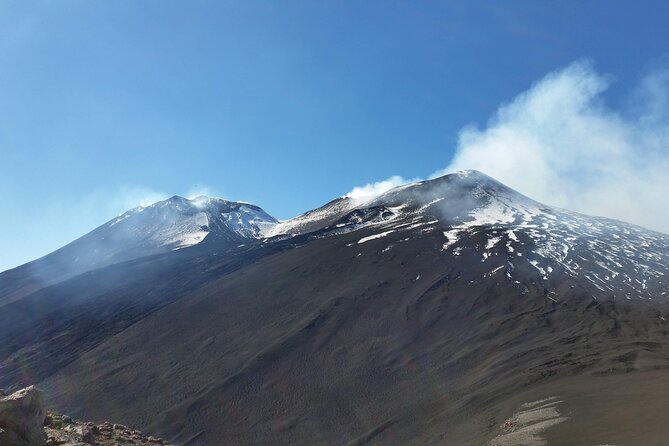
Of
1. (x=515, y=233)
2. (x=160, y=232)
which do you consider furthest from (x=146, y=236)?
(x=515, y=233)

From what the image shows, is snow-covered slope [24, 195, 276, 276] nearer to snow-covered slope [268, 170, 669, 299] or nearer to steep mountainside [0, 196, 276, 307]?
steep mountainside [0, 196, 276, 307]

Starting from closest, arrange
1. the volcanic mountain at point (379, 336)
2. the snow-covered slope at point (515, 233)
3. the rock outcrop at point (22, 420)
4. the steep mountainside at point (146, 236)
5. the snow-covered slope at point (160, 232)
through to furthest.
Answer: the rock outcrop at point (22, 420) → the volcanic mountain at point (379, 336) → the snow-covered slope at point (515, 233) → the steep mountainside at point (146, 236) → the snow-covered slope at point (160, 232)

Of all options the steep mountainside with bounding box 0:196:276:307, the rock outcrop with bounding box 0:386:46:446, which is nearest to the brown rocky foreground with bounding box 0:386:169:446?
the rock outcrop with bounding box 0:386:46:446

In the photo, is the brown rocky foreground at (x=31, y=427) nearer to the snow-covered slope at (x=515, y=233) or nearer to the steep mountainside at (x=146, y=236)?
the snow-covered slope at (x=515, y=233)

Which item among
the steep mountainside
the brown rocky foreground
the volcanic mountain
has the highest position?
the steep mountainside

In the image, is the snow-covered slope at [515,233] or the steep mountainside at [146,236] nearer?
the snow-covered slope at [515,233]

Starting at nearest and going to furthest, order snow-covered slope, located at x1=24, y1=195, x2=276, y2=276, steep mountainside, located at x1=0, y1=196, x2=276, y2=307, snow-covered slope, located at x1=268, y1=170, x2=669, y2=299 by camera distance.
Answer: snow-covered slope, located at x1=268, y1=170, x2=669, y2=299
steep mountainside, located at x1=0, y1=196, x2=276, y2=307
snow-covered slope, located at x1=24, y1=195, x2=276, y2=276

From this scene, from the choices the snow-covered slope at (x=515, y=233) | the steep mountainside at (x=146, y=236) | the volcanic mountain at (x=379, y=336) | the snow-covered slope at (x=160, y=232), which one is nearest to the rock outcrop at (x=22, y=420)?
the volcanic mountain at (x=379, y=336)
